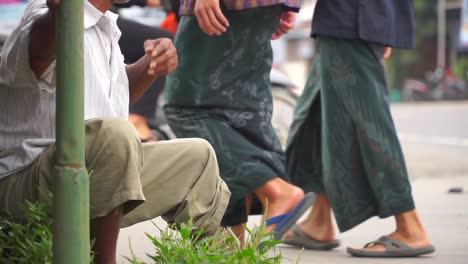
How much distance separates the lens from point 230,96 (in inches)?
167

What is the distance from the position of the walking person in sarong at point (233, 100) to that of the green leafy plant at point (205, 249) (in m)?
1.07

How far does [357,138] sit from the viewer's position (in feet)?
15.1

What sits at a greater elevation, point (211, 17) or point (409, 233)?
point (211, 17)

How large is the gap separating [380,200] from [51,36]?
6.68ft

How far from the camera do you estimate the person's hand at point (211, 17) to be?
399 centimetres

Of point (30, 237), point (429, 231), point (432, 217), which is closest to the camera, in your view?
point (30, 237)

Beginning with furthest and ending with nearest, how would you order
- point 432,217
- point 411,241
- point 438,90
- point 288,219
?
point 438,90
point 432,217
point 411,241
point 288,219

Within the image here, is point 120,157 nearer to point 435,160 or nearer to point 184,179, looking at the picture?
point 184,179

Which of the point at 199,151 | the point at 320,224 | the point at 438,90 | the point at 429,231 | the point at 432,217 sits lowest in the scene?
the point at 438,90

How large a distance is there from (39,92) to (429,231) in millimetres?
2847

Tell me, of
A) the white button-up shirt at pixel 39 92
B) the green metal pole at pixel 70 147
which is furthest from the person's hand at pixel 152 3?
the green metal pole at pixel 70 147

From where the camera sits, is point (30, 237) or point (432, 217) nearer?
point (30, 237)

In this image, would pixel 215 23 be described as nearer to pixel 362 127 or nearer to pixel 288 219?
pixel 288 219

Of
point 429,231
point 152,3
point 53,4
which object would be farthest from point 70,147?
point 152,3
